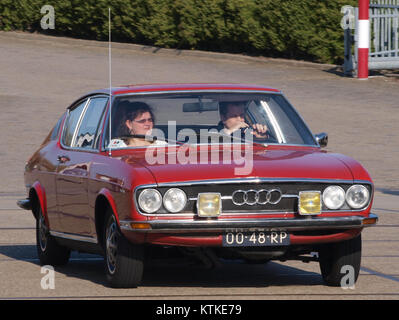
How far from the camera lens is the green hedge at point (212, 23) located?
26969mm

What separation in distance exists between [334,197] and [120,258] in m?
1.58

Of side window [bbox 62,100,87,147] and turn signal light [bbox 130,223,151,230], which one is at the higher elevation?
side window [bbox 62,100,87,147]

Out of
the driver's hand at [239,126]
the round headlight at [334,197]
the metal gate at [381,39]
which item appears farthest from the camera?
the metal gate at [381,39]

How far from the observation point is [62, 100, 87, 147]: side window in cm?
1025

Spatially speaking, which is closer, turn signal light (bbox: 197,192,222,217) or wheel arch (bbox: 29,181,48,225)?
turn signal light (bbox: 197,192,222,217)

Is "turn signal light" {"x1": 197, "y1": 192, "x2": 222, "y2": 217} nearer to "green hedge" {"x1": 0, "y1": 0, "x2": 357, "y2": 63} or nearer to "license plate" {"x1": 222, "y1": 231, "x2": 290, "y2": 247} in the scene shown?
"license plate" {"x1": 222, "y1": 231, "x2": 290, "y2": 247}

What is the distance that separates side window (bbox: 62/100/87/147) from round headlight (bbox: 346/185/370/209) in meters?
2.88

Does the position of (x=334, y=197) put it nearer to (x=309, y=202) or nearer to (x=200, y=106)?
(x=309, y=202)

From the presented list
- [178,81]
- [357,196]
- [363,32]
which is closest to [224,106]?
[357,196]

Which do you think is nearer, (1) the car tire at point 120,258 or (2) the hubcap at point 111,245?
(1) the car tire at point 120,258

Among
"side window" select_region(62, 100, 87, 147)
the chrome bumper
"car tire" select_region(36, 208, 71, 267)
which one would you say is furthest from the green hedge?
the chrome bumper

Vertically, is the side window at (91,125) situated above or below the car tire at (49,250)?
above

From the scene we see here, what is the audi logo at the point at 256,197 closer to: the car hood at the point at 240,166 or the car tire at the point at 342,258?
the car hood at the point at 240,166

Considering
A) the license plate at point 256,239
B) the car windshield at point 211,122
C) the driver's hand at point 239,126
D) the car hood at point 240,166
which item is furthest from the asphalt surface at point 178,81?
the driver's hand at point 239,126
